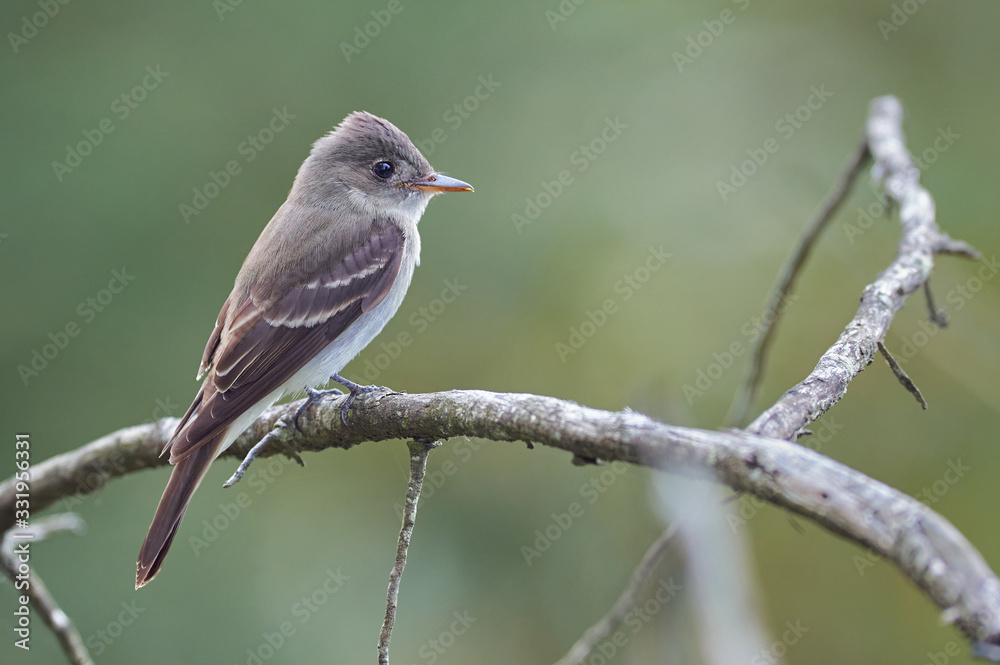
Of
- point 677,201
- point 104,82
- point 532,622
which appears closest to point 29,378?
point 104,82

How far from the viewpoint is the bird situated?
340 cm

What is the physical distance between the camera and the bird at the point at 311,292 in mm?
3402

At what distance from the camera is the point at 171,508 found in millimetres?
3316

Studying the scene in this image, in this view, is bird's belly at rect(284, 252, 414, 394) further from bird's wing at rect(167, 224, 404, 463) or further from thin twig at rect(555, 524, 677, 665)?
thin twig at rect(555, 524, 677, 665)

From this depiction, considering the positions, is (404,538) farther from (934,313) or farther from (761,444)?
(934,313)

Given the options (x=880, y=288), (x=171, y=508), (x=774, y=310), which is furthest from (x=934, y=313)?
(x=171, y=508)

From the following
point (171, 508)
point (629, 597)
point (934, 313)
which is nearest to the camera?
point (629, 597)

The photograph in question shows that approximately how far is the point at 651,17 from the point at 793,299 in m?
2.87

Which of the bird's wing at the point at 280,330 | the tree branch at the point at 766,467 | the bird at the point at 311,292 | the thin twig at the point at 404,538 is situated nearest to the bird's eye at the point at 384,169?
the bird at the point at 311,292

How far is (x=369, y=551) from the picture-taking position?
5320 mm

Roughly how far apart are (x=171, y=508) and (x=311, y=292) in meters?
1.20

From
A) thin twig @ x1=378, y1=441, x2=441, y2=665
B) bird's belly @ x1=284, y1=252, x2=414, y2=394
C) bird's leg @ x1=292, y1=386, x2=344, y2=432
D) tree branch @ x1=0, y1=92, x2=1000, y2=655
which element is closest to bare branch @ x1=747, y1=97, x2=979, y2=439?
tree branch @ x1=0, y1=92, x2=1000, y2=655

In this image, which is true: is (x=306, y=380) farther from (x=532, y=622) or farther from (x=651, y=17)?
(x=651, y=17)

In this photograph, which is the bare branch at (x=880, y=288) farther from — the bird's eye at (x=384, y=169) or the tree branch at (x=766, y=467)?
the bird's eye at (x=384, y=169)
